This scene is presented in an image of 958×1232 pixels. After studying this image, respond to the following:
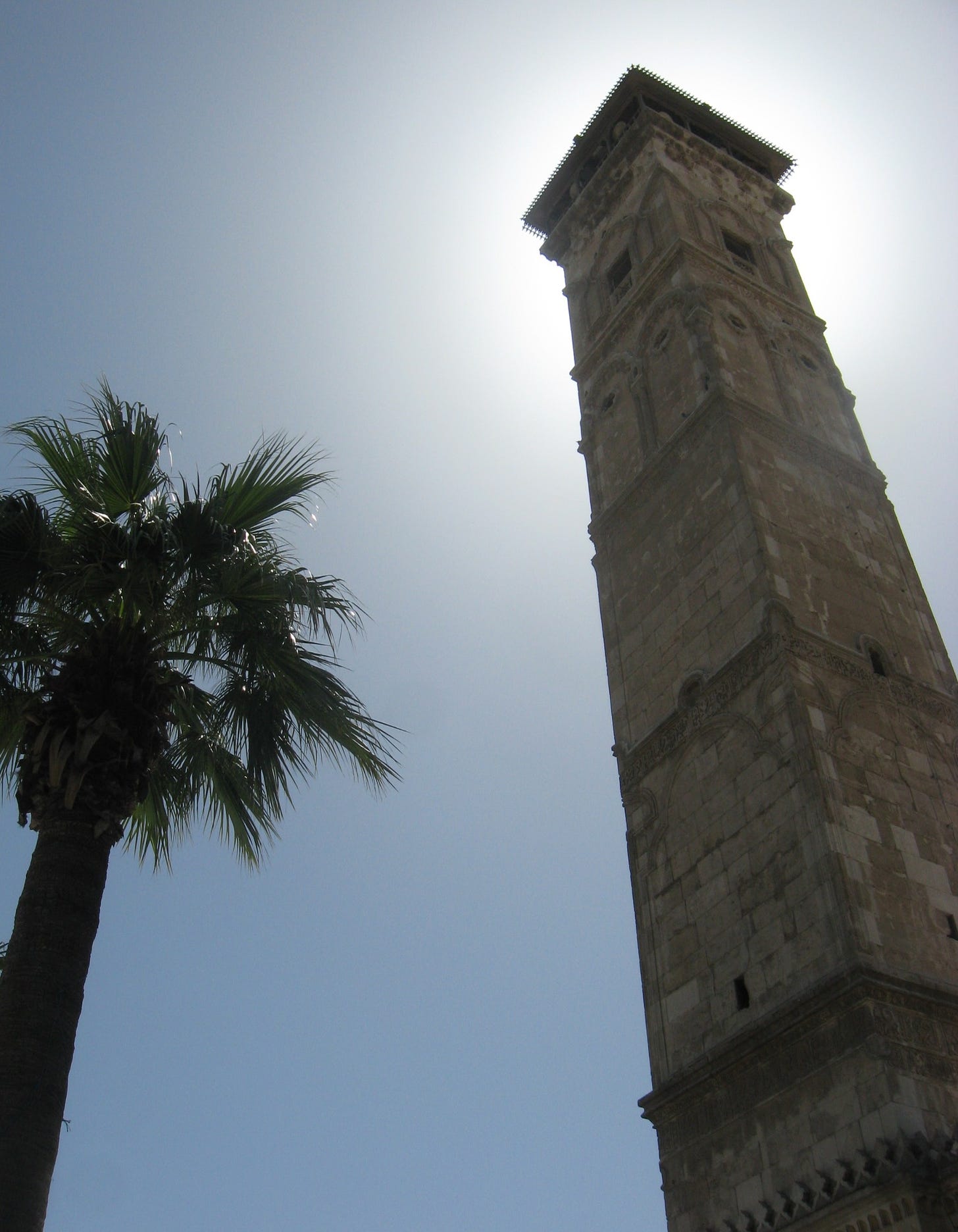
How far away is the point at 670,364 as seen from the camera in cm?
2017

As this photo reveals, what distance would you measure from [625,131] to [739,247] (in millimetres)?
4643

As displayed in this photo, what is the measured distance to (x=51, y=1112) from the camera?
7.04m

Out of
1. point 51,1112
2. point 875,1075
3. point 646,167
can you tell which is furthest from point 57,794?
point 646,167

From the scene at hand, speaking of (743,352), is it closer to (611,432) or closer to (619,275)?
(611,432)

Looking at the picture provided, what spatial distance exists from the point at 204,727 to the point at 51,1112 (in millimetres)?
3913

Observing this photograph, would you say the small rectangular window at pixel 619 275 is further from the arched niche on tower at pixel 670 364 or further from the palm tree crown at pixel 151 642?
the palm tree crown at pixel 151 642

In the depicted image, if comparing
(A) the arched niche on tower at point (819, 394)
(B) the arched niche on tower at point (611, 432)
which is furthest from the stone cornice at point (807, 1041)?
Result: (A) the arched niche on tower at point (819, 394)

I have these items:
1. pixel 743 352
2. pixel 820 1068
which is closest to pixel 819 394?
pixel 743 352

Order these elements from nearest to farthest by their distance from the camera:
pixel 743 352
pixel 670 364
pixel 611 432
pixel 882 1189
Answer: pixel 882 1189
pixel 743 352
pixel 670 364
pixel 611 432

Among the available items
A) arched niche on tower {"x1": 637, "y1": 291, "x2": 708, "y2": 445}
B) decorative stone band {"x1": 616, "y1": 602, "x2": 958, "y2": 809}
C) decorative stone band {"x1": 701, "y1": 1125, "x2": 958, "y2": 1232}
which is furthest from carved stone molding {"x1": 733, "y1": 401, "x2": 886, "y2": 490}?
decorative stone band {"x1": 701, "y1": 1125, "x2": 958, "y2": 1232}

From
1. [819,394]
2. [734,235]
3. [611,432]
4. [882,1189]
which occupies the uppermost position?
[734,235]

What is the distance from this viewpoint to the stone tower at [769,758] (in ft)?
36.5

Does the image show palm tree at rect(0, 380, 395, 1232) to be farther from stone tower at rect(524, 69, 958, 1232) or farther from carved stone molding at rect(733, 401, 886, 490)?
carved stone molding at rect(733, 401, 886, 490)

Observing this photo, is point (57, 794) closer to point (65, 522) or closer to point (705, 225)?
point (65, 522)
